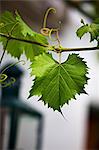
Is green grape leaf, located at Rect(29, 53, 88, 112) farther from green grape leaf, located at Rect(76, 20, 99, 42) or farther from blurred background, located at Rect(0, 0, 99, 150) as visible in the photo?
blurred background, located at Rect(0, 0, 99, 150)

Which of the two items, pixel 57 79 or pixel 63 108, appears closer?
pixel 57 79

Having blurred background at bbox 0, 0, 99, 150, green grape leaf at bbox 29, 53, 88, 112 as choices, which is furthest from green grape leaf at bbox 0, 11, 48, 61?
blurred background at bbox 0, 0, 99, 150

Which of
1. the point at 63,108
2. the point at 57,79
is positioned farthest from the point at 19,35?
the point at 63,108

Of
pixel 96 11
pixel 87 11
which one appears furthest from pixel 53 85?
pixel 87 11

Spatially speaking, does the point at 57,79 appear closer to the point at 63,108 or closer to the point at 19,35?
the point at 19,35

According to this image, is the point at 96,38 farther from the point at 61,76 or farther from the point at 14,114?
the point at 14,114

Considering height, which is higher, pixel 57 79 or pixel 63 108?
pixel 63 108
